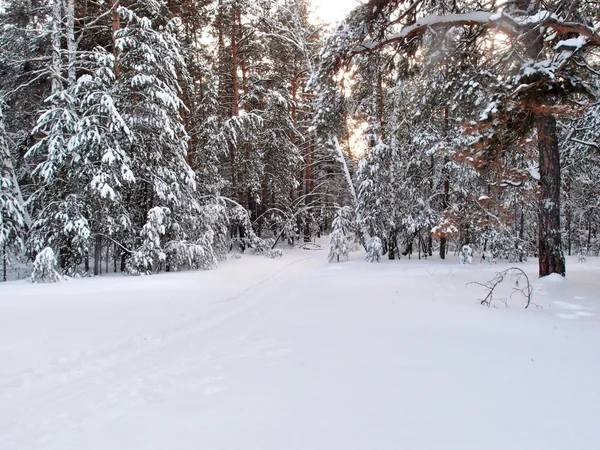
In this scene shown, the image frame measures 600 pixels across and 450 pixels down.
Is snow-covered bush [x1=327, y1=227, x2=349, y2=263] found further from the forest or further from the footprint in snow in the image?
the footprint in snow

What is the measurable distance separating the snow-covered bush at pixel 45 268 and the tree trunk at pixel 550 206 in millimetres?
11318

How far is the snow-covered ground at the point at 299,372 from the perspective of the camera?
2609mm

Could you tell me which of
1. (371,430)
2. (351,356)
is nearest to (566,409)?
(371,430)

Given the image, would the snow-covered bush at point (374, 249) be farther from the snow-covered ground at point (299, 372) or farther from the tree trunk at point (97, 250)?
the tree trunk at point (97, 250)

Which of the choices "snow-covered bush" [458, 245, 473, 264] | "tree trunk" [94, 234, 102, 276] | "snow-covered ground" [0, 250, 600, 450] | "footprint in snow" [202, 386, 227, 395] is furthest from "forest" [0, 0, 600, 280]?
"footprint in snow" [202, 386, 227, 395]

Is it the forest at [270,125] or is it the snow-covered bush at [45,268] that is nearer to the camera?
the forest at [270,125]

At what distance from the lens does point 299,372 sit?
147 inches

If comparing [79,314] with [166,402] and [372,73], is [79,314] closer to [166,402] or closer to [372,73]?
[166,402]

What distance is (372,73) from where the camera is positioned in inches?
366

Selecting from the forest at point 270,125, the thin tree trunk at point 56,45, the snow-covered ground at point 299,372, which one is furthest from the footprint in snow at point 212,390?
the thin tree trunk at point 56,45

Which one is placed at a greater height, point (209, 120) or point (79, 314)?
point (209, 120)

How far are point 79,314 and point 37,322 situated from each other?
561mm

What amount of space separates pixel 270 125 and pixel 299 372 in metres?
16.3

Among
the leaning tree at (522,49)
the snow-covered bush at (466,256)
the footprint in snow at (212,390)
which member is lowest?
the footprint in snow at (212,390)
